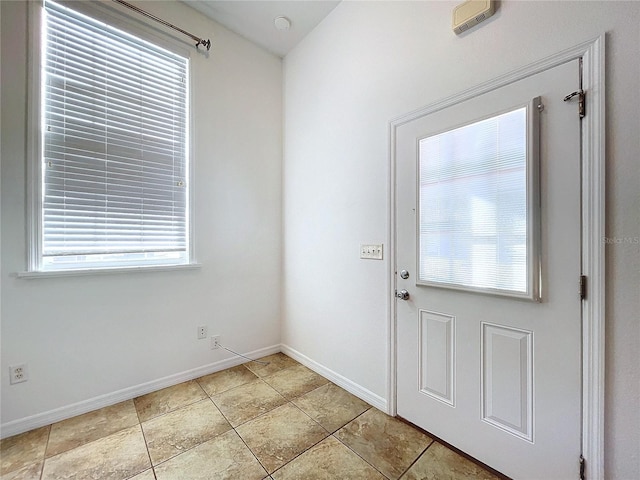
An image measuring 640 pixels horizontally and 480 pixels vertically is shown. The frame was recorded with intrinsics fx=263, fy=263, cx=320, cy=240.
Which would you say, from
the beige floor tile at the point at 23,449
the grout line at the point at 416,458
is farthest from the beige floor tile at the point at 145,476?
the grout line at the point at 416,458

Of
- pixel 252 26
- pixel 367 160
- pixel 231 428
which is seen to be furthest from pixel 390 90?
pixel 231 428

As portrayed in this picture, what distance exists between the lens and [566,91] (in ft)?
3.81

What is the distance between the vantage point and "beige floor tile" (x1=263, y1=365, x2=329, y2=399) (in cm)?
213

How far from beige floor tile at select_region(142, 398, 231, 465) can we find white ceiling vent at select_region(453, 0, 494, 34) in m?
2.77

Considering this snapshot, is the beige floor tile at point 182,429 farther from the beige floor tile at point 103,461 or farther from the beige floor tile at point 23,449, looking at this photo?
the beige floor tile at point 23,449

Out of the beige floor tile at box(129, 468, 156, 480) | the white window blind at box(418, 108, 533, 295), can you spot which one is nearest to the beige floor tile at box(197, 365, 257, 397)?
the beige floor tile at box(129, 468, 156, 480)

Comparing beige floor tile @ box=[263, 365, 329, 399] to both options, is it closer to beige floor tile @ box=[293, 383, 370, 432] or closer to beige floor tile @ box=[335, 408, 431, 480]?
beige floor tile @ box=[293, 383, 370, 432]

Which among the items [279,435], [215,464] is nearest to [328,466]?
[279,435]

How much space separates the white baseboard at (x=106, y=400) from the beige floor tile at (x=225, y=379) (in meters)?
0.07

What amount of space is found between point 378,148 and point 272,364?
2191 millimetres

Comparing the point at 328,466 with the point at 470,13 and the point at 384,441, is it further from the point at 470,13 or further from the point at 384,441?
the point at 470,13

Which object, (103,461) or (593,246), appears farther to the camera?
(103,461)

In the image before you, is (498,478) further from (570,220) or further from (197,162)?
(197,162)

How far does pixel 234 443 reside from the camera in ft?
5.14
